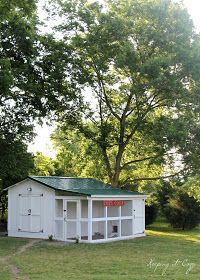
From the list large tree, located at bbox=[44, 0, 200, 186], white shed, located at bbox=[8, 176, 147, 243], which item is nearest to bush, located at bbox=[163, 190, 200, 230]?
large tree, located at bbox=[44, 0, 200, 186]

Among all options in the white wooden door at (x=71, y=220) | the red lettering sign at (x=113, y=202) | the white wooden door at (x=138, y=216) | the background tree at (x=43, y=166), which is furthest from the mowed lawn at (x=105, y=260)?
the background tree at (x=43, y=166)

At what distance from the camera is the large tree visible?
31766 mm

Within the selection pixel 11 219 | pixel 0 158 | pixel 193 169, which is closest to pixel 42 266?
pixel 11 219

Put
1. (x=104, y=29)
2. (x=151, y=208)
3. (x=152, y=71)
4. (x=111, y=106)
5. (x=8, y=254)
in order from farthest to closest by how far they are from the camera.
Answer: (x=151, y=208)
(x=111, y=106)
(x=104, y=29)
(x=152, y=71)
(x=8, y=254)

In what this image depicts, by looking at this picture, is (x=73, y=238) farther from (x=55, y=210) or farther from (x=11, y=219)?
(x=11, y=219)

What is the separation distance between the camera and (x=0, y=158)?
3145 cm

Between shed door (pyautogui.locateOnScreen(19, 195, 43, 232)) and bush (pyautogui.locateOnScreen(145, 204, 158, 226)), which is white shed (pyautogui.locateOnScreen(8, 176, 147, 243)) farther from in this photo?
bush (pyautogui.locateOnScreen(145, 204, 158, 226))

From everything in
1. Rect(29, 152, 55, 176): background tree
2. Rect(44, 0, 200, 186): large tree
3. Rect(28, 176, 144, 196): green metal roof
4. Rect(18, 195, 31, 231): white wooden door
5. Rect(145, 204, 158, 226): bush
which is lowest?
Rect(145, 204, 158, 226): bush

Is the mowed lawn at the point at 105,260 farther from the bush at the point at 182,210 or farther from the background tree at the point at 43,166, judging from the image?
the background tree at the point at 43,166

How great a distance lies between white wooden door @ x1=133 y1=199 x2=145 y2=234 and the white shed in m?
0.06

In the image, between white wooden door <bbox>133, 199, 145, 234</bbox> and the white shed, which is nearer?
the white shed

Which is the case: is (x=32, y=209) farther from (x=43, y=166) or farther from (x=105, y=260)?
(x=43, y=166)

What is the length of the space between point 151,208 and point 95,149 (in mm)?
9672

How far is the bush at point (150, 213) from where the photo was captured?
43.2 meters
